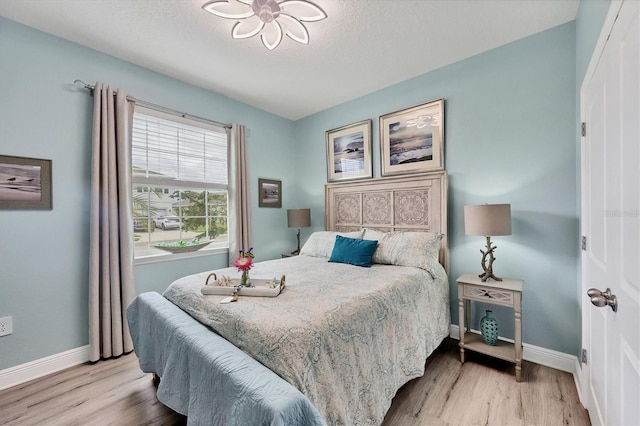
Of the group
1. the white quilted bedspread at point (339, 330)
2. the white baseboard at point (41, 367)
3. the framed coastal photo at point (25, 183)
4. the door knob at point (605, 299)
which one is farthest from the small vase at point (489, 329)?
the framed coastal photo at point (25, 183)

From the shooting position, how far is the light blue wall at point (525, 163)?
2141 mm

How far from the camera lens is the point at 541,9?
2.00 metres

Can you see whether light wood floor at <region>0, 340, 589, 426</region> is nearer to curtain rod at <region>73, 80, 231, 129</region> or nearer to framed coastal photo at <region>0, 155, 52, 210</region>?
framed coastal photo at <region>0, 155, 52, 210</region>

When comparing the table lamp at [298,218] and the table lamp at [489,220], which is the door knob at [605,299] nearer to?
the table lamp at [489,220]

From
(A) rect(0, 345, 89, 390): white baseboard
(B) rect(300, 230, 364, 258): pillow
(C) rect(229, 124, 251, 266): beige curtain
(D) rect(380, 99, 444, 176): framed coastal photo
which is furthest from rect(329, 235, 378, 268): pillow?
(A) rect(0, 345, 89, 390): white baseboard

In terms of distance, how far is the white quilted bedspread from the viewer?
3.99 ft

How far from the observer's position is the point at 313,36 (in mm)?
2260

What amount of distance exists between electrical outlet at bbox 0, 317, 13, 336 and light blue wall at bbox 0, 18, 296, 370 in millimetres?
26

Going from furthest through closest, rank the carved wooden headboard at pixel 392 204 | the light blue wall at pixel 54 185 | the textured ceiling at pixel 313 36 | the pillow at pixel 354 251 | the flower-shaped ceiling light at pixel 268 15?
the carved wooden headboard at pixel 392 204 → the pillow at pixel 354 251 → the light blue wall at pixel 54 185 → the textured ceiling at pixel 313 36 → the flower-shaped ceiling light at pixel 268 15

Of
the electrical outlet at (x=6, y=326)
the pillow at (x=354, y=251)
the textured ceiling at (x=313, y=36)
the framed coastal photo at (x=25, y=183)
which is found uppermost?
the textured ceiling at (x=313, y=36)

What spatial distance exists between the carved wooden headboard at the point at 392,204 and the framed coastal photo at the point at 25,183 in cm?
283

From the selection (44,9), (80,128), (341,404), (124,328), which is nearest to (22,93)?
(80,128)

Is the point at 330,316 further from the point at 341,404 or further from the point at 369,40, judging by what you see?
the point at 369,40

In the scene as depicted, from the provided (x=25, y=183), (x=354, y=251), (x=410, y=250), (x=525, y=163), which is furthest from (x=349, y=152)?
(x=25, y=183)
